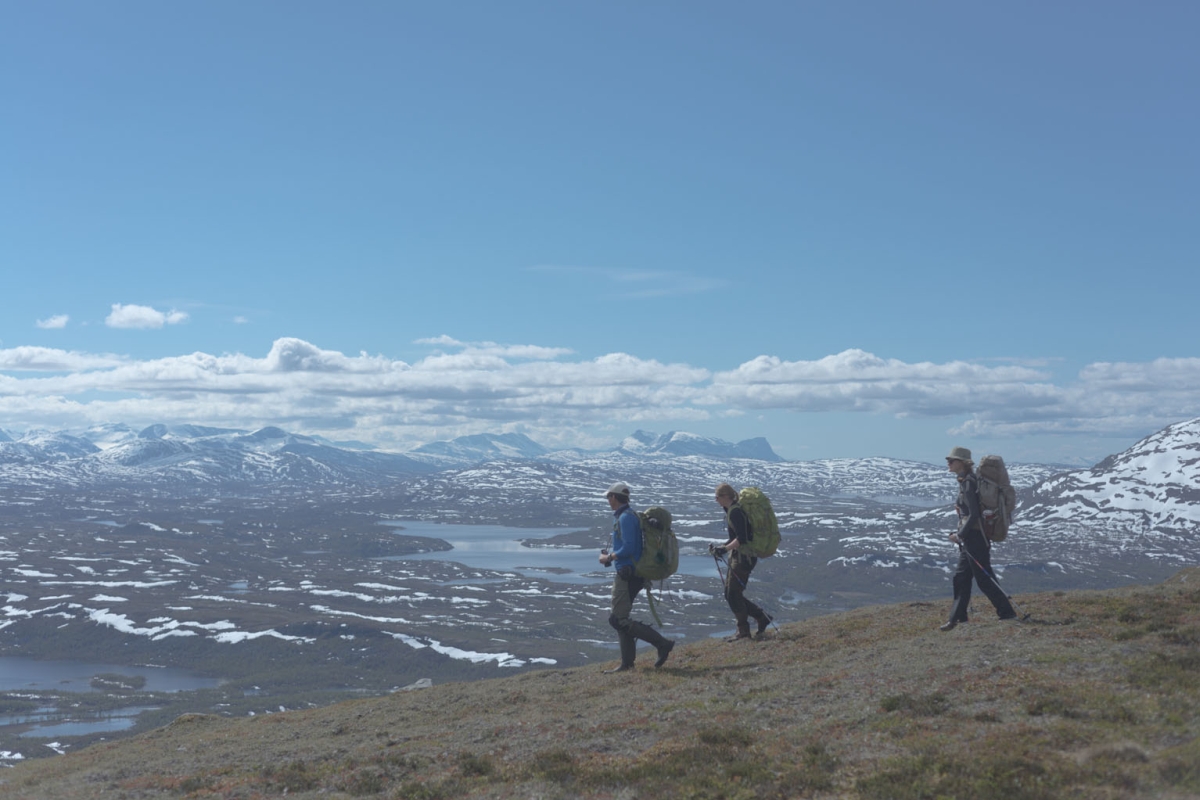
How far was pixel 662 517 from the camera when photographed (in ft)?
62.2

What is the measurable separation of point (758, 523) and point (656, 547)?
9.99ft

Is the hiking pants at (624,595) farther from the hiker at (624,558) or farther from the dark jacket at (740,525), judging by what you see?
the dark jacket at (740,525)

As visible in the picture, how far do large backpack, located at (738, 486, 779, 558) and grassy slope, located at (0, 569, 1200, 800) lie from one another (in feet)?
8.55

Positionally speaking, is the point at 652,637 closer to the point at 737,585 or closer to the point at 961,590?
the point at 737,585

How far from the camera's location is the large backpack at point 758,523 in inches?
787

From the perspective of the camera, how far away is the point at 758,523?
20.1 meters

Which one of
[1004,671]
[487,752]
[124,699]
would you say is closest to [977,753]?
[1004,671]

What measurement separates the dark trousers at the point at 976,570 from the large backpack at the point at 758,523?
4.19 m

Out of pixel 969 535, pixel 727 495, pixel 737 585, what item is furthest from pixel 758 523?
pixel 969 535

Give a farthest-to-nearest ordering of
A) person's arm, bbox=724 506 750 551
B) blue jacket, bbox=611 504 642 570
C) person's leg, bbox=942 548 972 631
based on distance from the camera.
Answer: person's arm, bbox=724 506 750 551 → person's leg, bbox=942 548 972 631 → blue jacket, bbox=611 504 642 570

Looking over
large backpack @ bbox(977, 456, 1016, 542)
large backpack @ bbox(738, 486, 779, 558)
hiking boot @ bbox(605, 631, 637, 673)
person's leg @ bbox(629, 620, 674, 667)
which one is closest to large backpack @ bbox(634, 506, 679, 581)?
person's leg @ bbox(629, 620, 674, 667)

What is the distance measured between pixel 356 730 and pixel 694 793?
34.2ft

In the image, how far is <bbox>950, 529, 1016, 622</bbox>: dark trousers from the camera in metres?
18.1

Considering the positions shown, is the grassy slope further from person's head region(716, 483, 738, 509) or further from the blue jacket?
person's head region(716, 483, 738, 509)
